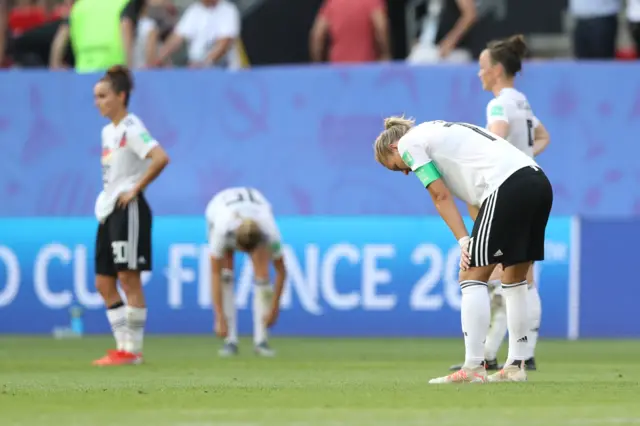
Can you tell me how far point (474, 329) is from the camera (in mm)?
9469

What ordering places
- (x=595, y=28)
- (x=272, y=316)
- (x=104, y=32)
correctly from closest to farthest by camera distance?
(x=272, y=316) → (x=595, y=28) → (x=104, y=32)

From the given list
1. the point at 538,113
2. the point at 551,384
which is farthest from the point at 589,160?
the point at 551,384

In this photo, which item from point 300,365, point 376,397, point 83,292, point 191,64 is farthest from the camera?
point 191,64

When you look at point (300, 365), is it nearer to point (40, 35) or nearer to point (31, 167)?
point (31, 167)

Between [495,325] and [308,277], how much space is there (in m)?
5.54

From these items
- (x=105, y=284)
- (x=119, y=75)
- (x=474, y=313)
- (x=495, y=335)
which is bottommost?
(x=495, y=335)

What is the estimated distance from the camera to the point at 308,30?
1911 cm

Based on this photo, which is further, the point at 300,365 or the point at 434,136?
the point at 300,365

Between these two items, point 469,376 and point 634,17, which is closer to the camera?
point 469,376

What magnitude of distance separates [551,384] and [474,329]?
2.26ft

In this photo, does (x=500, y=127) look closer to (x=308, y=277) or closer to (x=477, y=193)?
(x=477, y=193)

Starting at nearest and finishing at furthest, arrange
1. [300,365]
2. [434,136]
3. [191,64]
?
[434,136], [300,365], [191,64]

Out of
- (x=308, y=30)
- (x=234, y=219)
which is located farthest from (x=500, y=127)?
(x=308, y=30)

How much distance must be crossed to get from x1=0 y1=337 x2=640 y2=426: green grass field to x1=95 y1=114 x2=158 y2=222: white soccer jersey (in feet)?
4.48
